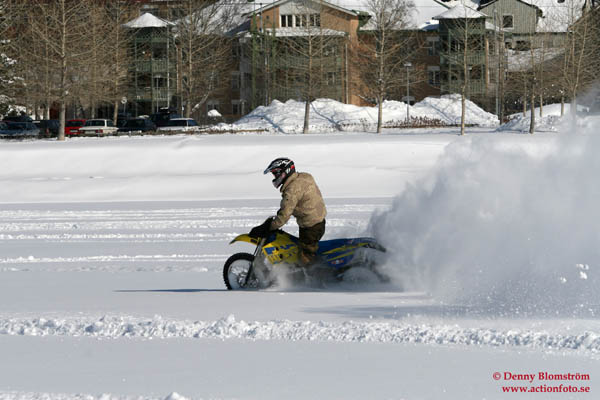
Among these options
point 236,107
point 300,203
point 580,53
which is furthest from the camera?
point 236,107

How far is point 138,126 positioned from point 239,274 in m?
49.6

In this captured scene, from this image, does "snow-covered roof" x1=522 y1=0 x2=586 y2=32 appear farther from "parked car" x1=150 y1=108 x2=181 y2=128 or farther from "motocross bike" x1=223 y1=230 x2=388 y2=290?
"motocross bike" x1=223 y1=230 x2=388 y2=290

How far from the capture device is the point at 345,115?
2434 inches

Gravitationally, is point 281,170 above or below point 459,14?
below

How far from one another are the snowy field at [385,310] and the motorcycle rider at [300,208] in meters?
0.57

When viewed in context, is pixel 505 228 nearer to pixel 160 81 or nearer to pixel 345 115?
pixel 345 115

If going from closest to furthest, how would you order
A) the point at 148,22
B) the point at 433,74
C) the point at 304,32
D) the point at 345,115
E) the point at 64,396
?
the point at 64,396
the point at 304,32
the point at 345,115
the point at 148,22
the point at 433,74

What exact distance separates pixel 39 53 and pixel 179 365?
49363 millimetres

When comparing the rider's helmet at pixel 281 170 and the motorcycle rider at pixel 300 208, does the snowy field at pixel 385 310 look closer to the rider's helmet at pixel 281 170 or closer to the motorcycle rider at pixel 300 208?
the motorcycle rider at pixel 300 208

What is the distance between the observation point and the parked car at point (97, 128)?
5628 cm

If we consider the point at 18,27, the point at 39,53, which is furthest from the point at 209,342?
the point at 18,27

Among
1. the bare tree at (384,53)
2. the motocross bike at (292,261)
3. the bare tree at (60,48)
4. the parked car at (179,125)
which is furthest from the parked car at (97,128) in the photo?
the motocross bike at (292,261)

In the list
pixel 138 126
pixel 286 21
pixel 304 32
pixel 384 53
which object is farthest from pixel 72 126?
pixel 384 53

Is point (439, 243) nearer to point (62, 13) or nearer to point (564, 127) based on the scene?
point (564, 127)
